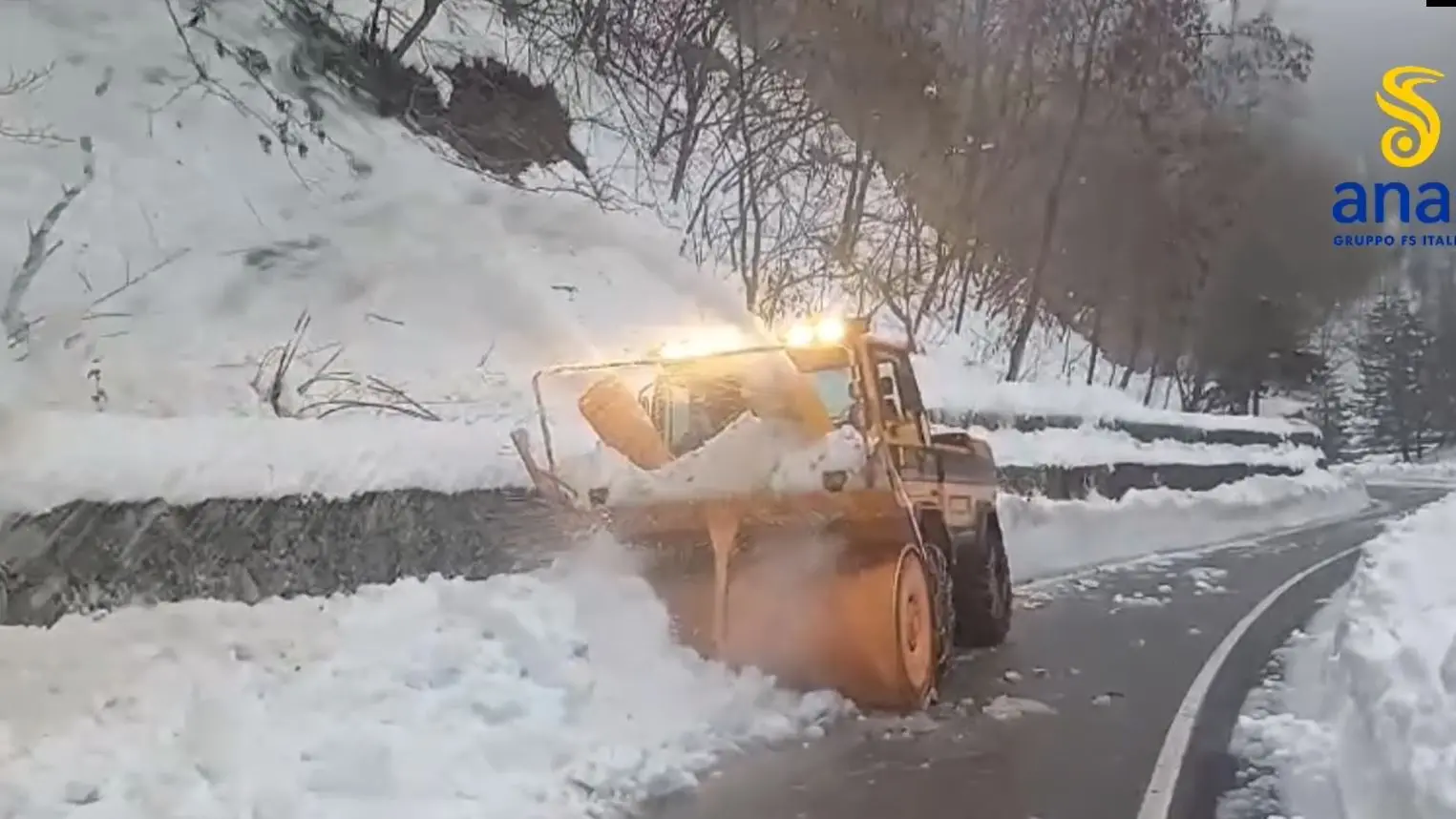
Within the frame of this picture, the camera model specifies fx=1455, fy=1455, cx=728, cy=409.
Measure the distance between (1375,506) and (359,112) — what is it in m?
17.0

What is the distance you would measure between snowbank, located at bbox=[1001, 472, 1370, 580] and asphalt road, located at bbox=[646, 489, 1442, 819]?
3.48m

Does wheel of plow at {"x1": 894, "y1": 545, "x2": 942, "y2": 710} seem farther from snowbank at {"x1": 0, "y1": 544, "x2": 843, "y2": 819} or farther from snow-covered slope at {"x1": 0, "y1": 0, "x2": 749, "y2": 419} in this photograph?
snow-covered slope at {"x1": 0, "y1": 0, "x2": 749, "y2": 419}

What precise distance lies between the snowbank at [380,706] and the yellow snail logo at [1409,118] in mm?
6615

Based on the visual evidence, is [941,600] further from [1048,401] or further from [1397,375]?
[1048,401]

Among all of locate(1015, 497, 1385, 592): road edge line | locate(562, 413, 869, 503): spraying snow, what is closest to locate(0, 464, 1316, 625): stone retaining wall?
locate(562, 413, 869, 503): spraying snow

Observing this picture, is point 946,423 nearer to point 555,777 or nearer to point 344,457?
point 344,457

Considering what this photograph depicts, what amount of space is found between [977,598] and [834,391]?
2609 mm

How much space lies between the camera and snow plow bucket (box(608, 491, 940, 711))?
6.45 meters

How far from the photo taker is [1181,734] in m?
6.25

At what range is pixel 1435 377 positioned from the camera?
15.1 m

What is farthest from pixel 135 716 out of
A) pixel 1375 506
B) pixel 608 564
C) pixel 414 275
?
pixel 1375 506

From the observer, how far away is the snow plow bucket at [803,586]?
645cm

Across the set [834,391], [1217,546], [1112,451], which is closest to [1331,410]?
[1112,451]

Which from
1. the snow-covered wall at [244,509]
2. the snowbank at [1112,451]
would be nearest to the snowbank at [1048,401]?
the snowbank at [1112,451]
